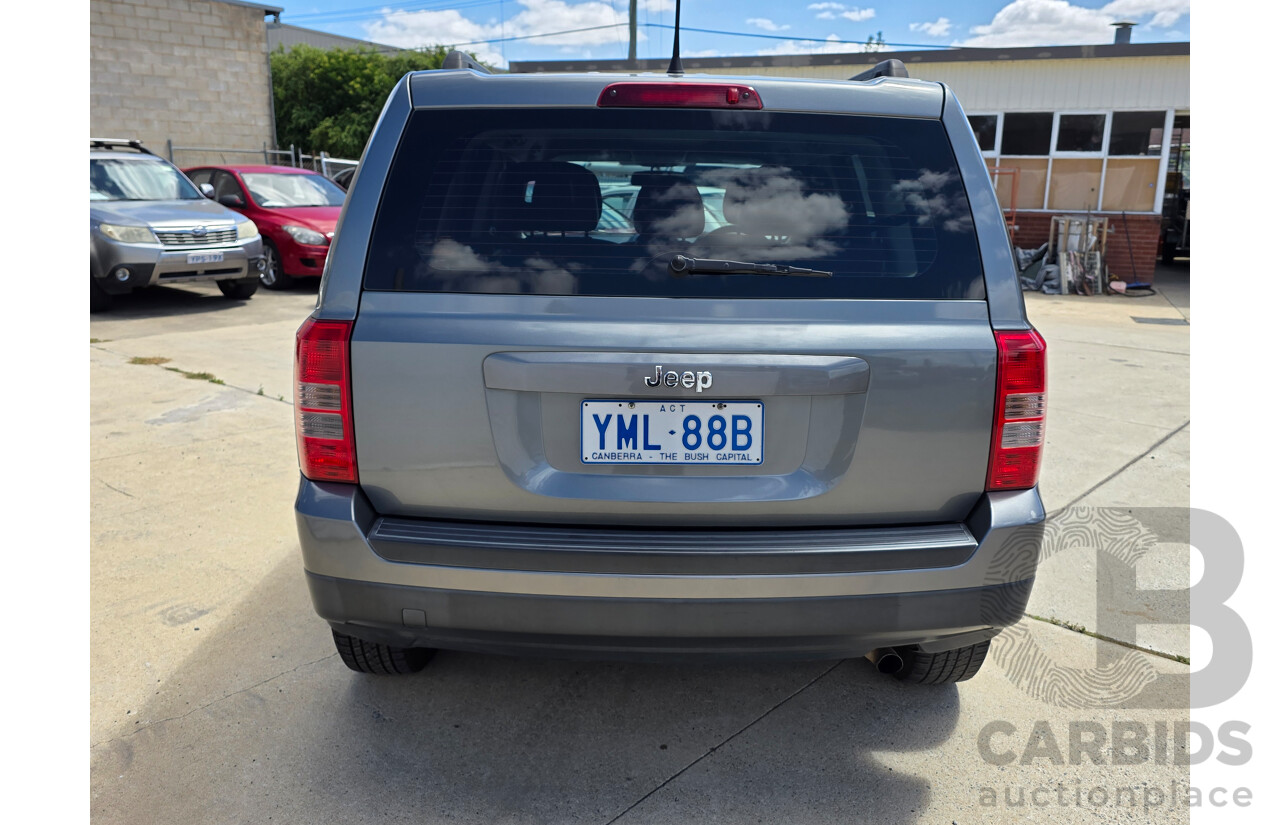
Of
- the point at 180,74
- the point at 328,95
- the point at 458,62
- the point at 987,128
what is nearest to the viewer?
the point at 458,62

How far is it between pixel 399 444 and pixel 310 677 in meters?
1.22

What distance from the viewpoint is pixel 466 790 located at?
2.38m

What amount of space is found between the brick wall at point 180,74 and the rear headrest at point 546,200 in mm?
21725

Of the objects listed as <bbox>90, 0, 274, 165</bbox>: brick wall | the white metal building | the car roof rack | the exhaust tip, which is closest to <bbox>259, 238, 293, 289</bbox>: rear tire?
the car roof rack

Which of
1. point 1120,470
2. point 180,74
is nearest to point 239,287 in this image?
point 1120,470

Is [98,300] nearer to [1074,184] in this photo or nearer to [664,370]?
[664,370]

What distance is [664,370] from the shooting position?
2.05 metres

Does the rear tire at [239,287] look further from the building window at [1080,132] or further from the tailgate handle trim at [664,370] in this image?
the building window at [1080,132]

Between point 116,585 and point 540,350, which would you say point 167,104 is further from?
point 540,350

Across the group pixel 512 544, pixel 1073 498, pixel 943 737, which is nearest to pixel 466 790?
pixel 512 544

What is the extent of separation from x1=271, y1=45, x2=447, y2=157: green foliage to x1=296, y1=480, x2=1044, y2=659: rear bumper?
3927 cm

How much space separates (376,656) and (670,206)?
5.25 feet

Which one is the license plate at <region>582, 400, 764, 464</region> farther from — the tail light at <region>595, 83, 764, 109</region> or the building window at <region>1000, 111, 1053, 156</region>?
the building window at <region>1000, 111, 1053, 156</region>

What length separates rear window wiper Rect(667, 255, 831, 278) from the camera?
6.96ft
